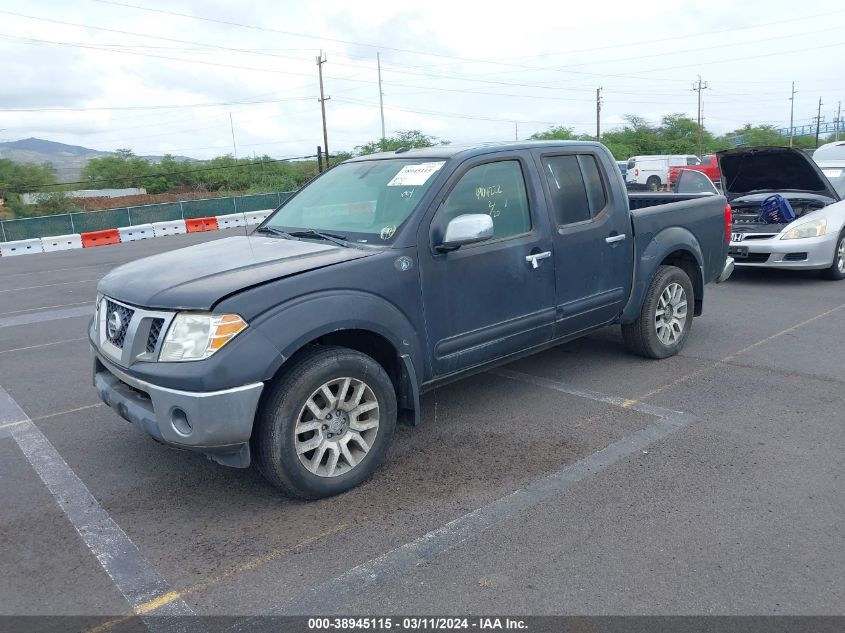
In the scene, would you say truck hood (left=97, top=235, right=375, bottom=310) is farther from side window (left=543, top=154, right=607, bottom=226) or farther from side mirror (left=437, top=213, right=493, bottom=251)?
side window (left=543, top=154, right=607, bottom=226)

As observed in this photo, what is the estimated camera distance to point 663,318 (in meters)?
5.98

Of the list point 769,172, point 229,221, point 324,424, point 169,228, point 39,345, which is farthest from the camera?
point 229,221

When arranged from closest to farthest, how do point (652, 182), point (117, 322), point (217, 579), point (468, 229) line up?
point (217, 579) < point (117, 322) < point (468, 229) < point (652, 182)

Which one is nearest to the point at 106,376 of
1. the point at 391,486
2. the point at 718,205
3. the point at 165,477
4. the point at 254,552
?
the point at 165,477

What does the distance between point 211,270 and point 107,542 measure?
1.45m

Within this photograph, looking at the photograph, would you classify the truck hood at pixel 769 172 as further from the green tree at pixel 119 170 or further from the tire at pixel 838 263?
the green tree at pixel 119 170

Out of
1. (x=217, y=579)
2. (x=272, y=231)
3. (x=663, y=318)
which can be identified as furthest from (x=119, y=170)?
(x=217, y=579)

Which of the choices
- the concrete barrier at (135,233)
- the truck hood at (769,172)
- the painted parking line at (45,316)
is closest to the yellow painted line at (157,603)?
the painted parking line at (45,316)

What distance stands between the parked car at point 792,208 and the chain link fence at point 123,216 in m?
18.7

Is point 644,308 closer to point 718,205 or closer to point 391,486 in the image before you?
point 718,205

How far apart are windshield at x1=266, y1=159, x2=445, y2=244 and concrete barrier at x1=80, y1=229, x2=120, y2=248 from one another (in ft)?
63.3

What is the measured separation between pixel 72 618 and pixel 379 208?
271 centimetres

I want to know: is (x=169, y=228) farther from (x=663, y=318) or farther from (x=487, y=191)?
(x=487, y=191)

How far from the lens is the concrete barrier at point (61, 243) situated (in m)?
21.6
